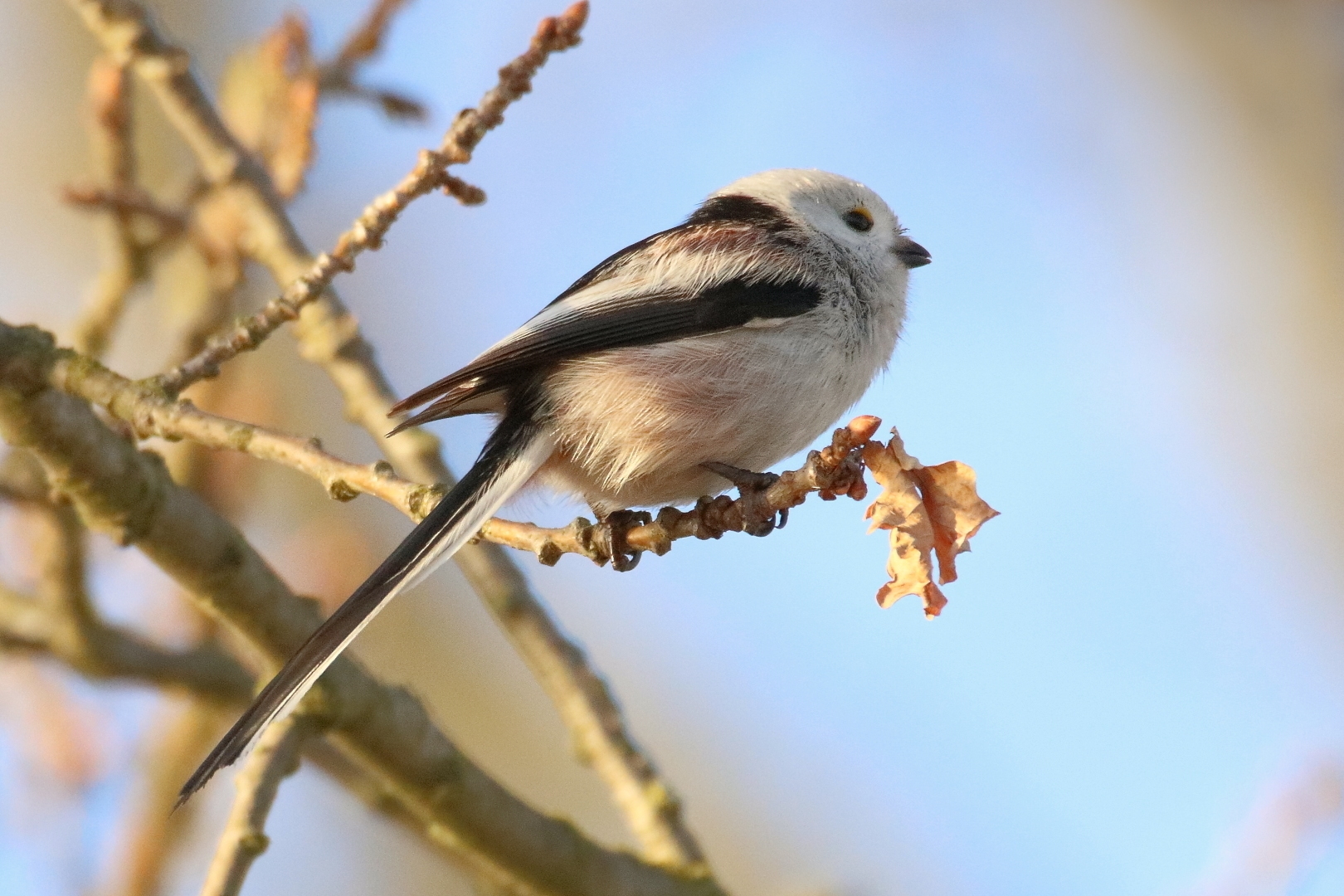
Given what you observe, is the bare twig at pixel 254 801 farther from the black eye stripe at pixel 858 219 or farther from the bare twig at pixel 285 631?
the black eye stripe at pixel 858 219

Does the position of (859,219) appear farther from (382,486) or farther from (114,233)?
(114,233)

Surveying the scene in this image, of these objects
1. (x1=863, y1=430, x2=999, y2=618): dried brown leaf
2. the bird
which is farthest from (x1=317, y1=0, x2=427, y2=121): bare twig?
(x1=863, y1=430, x2=999, y2=618): dried brown leaf

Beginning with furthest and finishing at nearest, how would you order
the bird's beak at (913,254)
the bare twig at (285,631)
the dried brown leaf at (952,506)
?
the bird's beak at (913,254)
the bare twig at (285,631)
the dried brown leaf at (952,506)

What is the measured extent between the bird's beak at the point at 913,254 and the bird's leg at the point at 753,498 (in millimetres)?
1046

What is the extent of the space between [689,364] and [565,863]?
1.19 meters

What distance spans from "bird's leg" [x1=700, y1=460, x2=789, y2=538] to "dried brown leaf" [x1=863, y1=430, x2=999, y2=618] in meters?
0.26

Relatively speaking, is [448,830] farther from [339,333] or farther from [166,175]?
[166,175]

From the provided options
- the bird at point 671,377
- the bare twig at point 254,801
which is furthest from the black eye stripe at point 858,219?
the bare twig at point 254,801

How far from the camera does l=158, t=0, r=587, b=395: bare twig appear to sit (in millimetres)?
2426

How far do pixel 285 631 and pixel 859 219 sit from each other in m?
1.98

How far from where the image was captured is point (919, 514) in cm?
195

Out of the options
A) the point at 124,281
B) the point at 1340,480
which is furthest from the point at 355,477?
the point at 1340,480

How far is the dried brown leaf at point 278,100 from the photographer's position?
3293 millimetres

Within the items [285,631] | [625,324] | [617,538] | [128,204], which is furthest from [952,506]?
[128,204]
